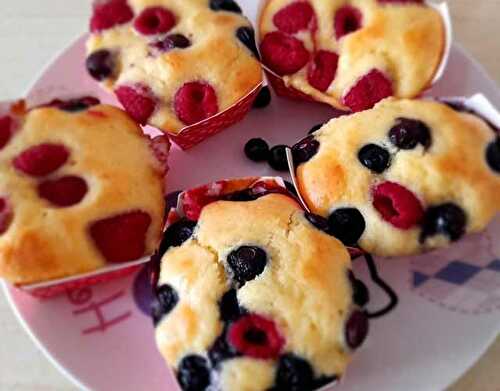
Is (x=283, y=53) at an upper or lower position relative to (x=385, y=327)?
upper

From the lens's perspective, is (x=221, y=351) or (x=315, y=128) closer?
(x=221, y=351)

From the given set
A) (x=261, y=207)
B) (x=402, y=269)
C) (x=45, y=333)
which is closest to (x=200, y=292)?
(x=261, y=207)

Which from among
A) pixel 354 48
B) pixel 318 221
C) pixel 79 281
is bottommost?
pixel 79 281

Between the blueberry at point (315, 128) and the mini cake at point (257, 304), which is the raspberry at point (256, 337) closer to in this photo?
the mini cake at point (257, 304)

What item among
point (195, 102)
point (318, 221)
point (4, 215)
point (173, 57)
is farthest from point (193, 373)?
point (173, 57)

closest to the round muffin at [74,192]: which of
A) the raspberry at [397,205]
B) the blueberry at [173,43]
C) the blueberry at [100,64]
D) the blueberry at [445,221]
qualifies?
the blueberry at [100,64]

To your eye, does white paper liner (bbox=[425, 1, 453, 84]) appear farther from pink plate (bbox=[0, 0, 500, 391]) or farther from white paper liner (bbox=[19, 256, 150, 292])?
white paper liner (bbox=[19, 256, 150, 292])

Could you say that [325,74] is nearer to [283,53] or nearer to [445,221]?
[283,53]
